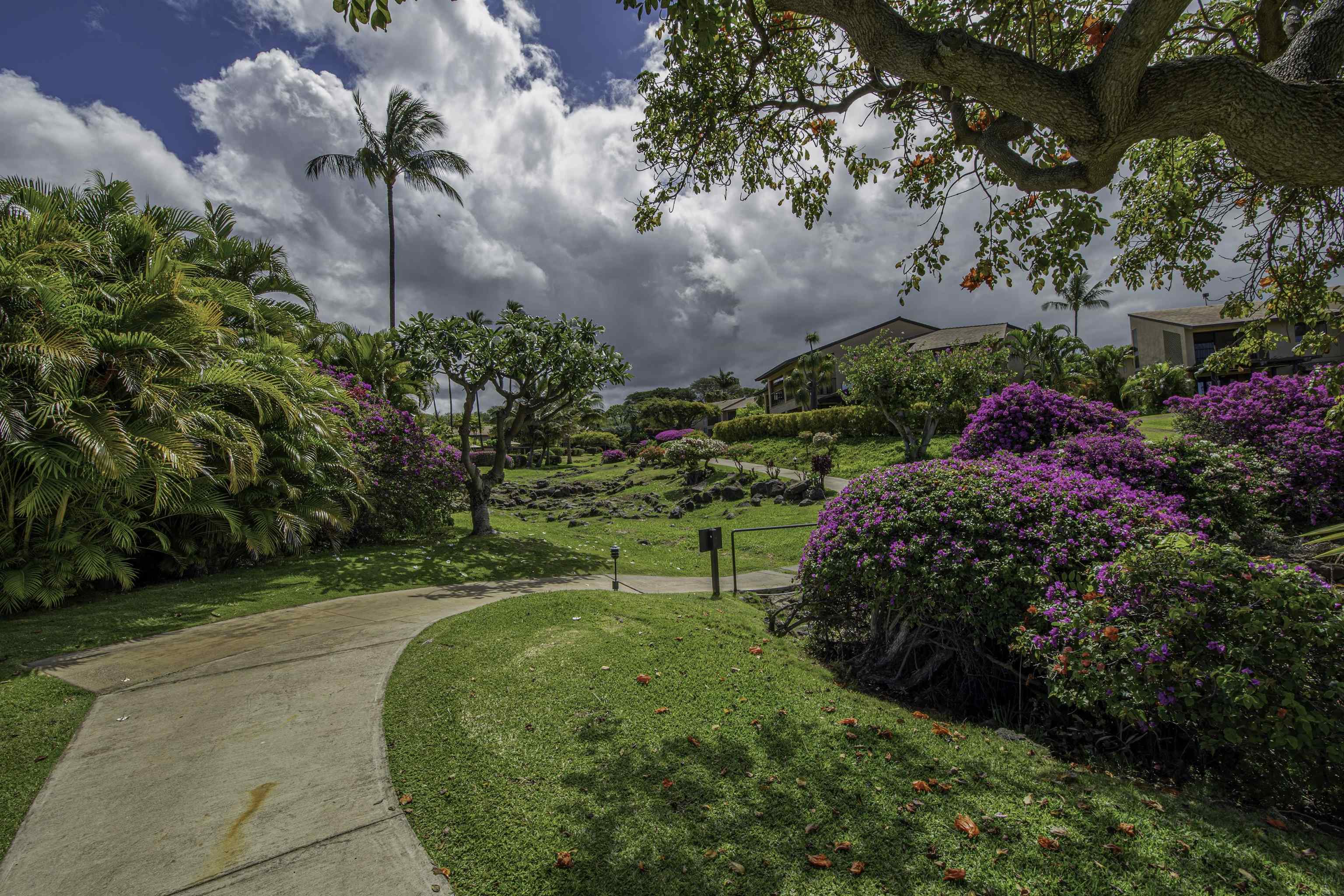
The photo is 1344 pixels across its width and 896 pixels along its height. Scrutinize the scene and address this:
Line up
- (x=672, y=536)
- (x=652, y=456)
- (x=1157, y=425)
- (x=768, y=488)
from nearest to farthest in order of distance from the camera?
(x=672, y=536) → (x=768, y=488) → (x=1157, y=425) → (x=652, y=456)

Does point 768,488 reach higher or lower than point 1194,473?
lower

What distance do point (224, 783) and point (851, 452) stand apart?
27.7 meters

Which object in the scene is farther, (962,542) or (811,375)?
(811,375)

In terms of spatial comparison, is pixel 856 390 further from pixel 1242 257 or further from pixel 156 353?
pixel 156 353

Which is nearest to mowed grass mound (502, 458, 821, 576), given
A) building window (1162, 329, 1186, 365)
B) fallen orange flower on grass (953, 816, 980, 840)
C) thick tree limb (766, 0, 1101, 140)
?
fallen orange flower on grass (953, 816, 980, 840)

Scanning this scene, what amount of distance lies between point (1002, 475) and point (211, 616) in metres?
9.05

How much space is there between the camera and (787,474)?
25953mm

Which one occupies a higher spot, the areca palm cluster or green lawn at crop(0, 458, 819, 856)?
the areca palm cluster

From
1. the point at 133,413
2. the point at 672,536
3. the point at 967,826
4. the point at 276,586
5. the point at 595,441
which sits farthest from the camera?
the point at 595,441

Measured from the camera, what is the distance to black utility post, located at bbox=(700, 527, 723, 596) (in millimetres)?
8273

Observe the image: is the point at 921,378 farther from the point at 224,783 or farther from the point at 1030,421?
the point at 224,783

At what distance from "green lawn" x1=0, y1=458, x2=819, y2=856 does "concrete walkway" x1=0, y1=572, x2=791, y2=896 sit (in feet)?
0.55

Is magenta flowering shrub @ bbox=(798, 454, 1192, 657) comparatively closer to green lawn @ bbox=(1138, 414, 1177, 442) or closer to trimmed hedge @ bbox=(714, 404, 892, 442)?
green lawn @ bbox=(1138, 414, 1177, 442)

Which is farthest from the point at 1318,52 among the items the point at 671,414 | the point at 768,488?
the point at 671,414
